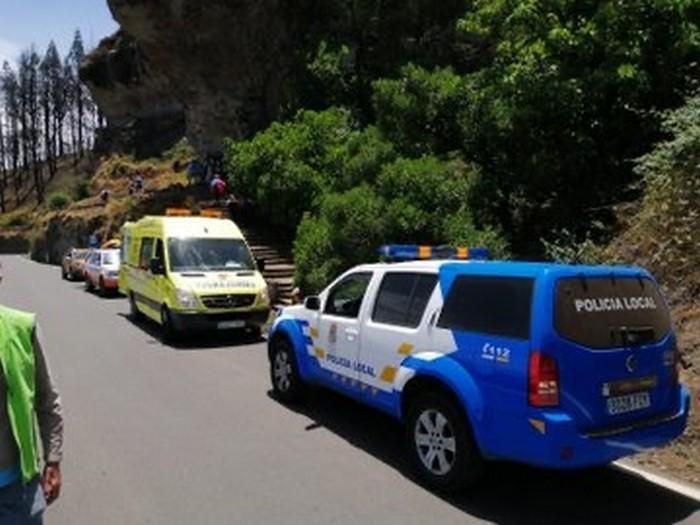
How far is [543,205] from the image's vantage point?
1438 cm

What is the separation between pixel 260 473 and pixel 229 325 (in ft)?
24.1

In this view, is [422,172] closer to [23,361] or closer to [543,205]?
[543,205]

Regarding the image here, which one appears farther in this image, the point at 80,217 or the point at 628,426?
the point at 80,217

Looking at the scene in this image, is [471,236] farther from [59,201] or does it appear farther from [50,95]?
[50,95]

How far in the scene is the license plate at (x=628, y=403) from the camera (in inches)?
215

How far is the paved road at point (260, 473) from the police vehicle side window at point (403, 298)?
4.11 ft

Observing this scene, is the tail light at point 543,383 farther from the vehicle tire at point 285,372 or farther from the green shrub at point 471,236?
the green shrub at point 471,236

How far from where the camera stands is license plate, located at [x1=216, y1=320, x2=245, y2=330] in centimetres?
1357

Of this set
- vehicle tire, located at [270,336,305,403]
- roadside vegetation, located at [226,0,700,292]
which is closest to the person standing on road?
vehicle tire, located at [270,336,305,403]

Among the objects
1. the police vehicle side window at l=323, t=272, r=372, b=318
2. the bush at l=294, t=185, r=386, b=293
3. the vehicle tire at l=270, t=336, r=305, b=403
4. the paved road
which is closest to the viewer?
the paved road

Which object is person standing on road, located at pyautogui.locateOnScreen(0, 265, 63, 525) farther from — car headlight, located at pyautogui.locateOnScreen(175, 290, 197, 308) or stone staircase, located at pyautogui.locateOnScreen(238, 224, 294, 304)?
stone staircase, located at pyautogui.locateOnScreen(238, 224, 294, 304)

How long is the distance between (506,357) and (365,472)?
181cm

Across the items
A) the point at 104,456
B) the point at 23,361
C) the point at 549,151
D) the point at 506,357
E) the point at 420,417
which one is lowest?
the point at 104,456

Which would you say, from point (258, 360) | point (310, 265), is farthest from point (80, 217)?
point (258, 360)
